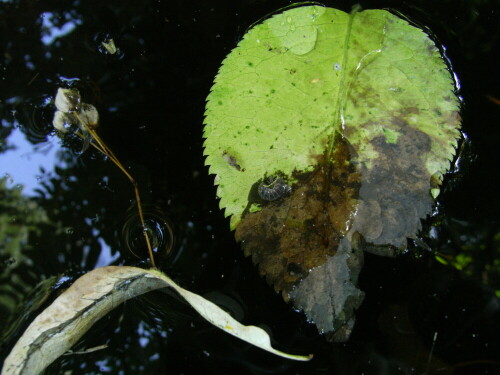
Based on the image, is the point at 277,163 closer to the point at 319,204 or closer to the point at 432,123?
the point at 319,204

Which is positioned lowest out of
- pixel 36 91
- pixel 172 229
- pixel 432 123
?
pixel 172 229

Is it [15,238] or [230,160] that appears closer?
[230,160]

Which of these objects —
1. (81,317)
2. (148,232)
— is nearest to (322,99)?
(148,232)

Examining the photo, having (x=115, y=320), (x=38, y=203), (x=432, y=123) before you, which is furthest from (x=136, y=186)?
(x=432, y=123)

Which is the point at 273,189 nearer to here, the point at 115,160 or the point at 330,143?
the point at 330,143

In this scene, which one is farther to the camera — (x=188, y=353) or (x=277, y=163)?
(x=188, y=353)

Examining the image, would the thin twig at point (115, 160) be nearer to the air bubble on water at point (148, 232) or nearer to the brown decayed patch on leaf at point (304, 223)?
the air bubble on water at point (148, 232)

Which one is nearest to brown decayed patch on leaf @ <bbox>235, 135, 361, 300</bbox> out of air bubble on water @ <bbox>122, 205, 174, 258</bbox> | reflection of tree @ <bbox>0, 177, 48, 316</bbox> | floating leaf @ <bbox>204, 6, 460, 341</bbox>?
floating leaf @ <bbox>204, 6, 460, 341</bbox>
